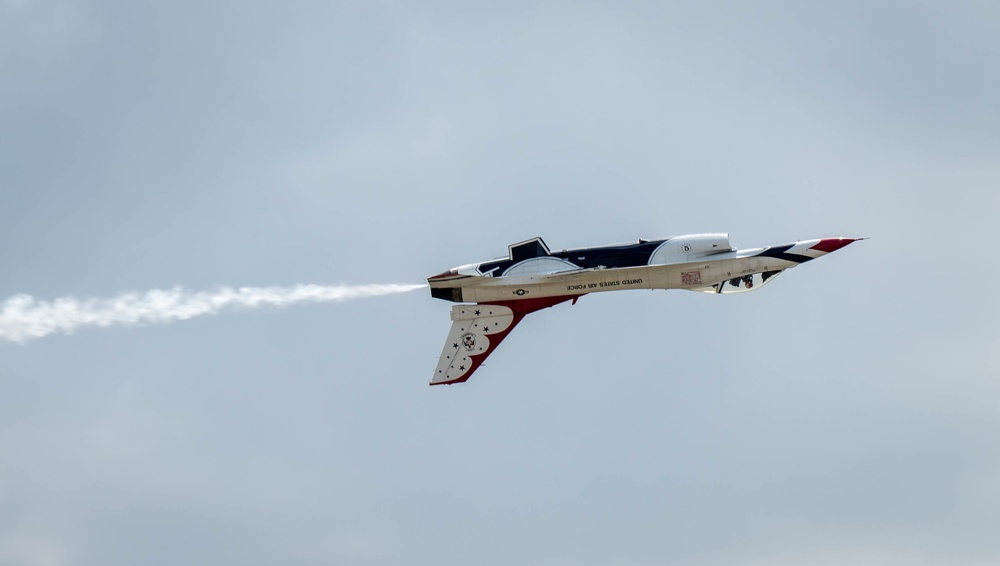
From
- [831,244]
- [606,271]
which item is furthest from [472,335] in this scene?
[831,244]

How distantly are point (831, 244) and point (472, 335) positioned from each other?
779 inches

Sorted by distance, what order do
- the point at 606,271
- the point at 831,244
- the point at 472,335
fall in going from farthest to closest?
1. the point at 472,335
2. the point at 831,244
3. the point at 606,271

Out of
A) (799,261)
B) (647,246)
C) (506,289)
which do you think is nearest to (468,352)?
(506,289)

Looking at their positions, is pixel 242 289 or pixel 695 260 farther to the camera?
pixel 242 289

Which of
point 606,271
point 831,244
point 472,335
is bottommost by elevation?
point 472,335

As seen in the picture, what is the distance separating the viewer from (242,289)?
9750cm

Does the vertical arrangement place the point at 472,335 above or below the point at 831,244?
below

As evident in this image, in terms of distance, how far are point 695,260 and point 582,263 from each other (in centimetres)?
591

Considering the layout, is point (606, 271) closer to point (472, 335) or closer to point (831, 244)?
point (472, 335)

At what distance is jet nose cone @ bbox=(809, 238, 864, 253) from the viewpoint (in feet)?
301

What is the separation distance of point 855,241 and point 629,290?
12237mm

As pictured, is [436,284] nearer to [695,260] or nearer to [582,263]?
[582,263]

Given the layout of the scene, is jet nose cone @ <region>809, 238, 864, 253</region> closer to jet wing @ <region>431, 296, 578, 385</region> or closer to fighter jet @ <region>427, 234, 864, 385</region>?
fighter jet @ <region>427, 234, 864, 385</region>

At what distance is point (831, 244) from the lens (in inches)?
3617
